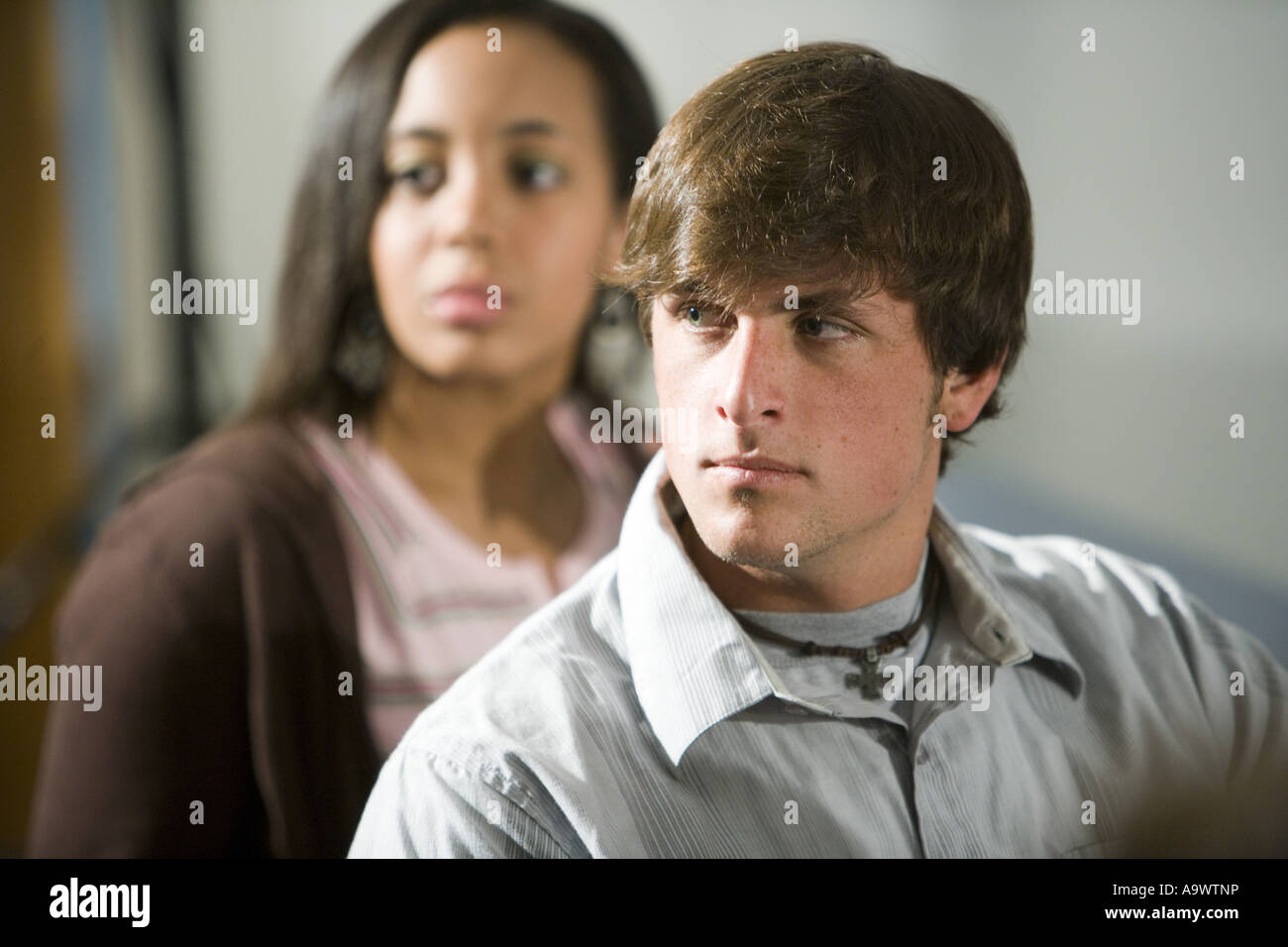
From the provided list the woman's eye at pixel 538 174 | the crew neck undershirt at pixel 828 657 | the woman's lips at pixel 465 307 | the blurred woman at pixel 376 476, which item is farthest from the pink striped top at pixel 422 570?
the crew neck undershirt at pixel 828 657

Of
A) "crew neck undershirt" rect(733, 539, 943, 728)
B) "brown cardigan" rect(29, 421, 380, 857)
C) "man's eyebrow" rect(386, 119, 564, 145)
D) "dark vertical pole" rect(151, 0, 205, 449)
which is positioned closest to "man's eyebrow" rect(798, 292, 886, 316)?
"crew neck undershirt" rect(733, 539, 943, 728)

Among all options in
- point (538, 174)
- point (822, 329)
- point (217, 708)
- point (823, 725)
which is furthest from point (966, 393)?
point (217, 708)

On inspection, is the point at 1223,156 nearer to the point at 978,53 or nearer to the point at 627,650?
the point at 978,53

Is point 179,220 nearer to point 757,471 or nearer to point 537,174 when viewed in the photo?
point 537,174

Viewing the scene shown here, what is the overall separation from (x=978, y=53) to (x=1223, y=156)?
26cm

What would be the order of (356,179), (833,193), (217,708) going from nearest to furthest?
(833,193) < (217,708) < (356,179)

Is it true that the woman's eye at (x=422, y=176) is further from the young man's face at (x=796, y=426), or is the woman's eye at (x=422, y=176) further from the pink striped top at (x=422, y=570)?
the young man's face at (x=796, y=426)

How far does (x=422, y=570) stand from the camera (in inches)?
50.1

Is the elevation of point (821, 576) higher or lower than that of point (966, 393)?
lower

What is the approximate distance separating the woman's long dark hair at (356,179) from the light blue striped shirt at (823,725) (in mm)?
441

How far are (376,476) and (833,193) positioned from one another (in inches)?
25.0

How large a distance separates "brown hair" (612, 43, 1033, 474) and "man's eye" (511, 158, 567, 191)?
1.03 feet
